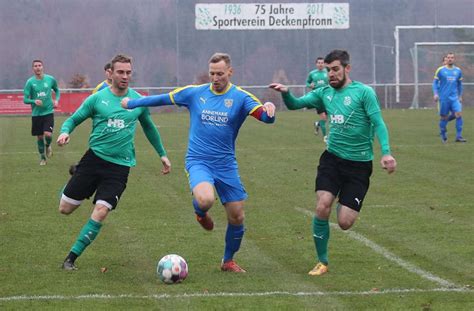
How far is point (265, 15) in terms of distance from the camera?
169ft

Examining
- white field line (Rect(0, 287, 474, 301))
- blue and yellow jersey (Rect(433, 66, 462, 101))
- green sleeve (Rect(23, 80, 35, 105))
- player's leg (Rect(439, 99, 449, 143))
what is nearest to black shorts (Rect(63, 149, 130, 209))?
white field line (Rect(0, 287, 474, 301))

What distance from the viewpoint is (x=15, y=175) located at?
1847cm

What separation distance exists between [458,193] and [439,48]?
34.5m

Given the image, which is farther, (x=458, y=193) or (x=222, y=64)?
(x=458, y=193)

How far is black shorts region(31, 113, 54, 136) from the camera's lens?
20.9 m

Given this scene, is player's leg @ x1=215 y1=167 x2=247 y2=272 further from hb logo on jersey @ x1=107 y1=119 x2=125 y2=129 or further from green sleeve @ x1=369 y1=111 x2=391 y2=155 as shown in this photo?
green sleeve @ x1=369 y1=111 x2=391 y2=155

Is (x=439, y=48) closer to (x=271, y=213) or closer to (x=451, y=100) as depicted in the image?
(x=451, y=100)

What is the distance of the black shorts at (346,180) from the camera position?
30.6 feet

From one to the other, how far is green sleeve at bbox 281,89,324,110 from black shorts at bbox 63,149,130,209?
1782mm

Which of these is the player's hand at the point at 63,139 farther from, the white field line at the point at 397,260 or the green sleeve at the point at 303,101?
the white field line at the point at 397,260

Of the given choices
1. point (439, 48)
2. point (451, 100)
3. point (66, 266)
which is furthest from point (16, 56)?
point (66, 266)

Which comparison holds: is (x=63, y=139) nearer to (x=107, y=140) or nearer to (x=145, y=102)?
(x=107, y=140)

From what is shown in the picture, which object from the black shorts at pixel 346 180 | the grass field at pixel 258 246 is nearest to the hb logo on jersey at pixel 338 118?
the black shorts at pixel 346 180

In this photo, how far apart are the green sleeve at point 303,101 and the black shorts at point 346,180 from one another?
530 mm
